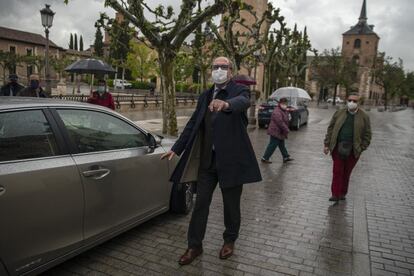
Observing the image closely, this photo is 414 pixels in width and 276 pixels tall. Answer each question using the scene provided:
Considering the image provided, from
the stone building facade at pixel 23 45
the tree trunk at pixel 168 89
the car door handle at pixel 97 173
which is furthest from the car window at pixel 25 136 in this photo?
the stone building facade at pixel 23 45

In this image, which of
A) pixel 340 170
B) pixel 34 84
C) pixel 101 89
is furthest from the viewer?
pixel 101 89

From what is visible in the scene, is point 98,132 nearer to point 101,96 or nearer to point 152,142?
point 152,142

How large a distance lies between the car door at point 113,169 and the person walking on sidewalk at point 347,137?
2.88 m

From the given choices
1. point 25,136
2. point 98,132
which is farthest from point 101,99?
point 25,136

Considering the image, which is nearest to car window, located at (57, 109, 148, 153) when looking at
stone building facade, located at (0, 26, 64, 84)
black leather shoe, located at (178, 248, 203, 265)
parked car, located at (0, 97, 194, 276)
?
parked car, located at (0, 97, 194, 276)

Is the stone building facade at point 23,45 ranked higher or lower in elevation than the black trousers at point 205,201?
higher

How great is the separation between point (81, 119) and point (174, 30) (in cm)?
708

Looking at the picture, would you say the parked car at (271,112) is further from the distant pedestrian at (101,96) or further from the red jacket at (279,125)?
the distant pedestrian at (101,96)

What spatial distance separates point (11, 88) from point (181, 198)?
577cm

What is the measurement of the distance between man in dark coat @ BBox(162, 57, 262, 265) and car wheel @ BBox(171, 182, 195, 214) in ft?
3.21

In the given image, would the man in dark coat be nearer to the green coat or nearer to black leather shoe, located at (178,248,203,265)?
black leather shoe, located at (178,248,203,265)

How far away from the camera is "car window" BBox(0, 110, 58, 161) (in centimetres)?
266

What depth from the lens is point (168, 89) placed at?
10852mm

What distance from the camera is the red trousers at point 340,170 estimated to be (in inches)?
218
